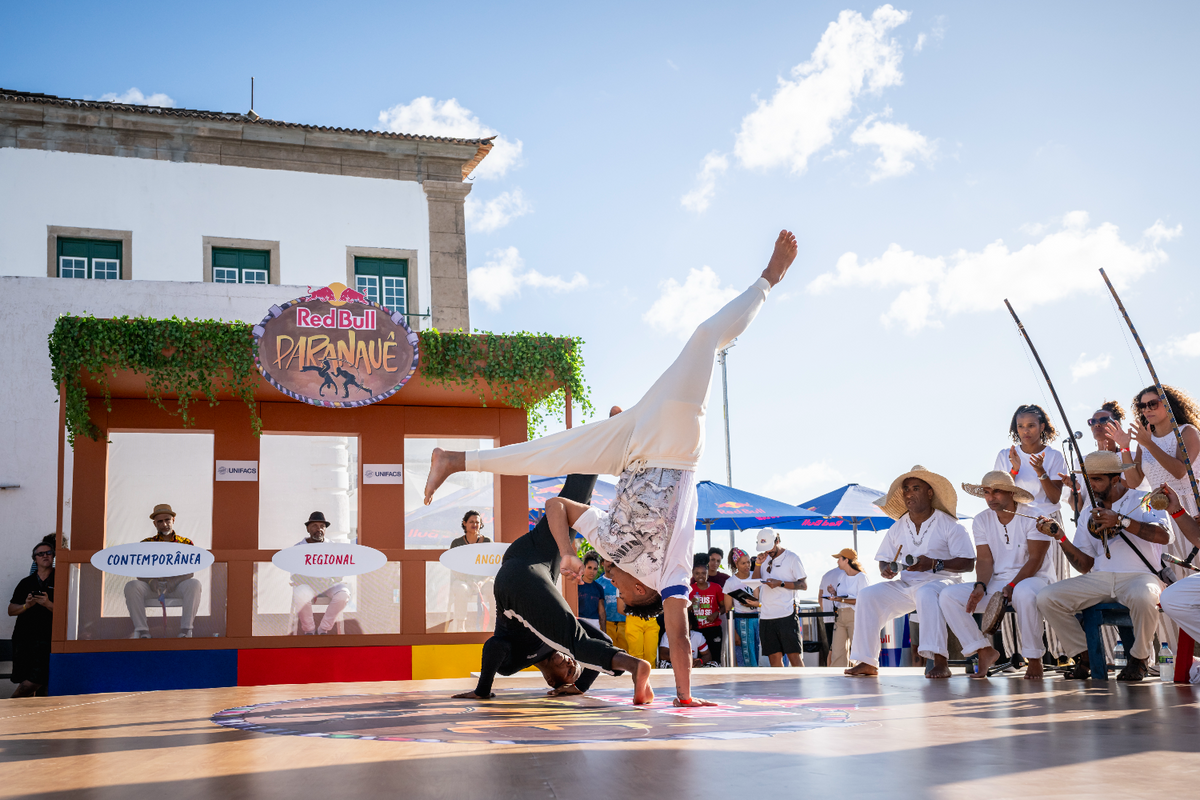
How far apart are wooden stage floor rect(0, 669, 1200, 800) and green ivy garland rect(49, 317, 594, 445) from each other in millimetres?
5403

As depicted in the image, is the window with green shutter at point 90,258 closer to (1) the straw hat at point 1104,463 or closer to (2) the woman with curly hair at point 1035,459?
(2) the woman with curly hair at point 1035,459

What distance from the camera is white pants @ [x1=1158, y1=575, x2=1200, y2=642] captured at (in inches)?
209

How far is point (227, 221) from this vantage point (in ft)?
62.6

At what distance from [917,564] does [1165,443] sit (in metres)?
1.86

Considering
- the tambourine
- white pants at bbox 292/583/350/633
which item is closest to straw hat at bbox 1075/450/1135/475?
the tambourine

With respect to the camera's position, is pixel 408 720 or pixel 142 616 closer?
pixel 408 720

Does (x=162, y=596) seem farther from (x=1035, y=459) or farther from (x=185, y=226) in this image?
(x=185, y=226)

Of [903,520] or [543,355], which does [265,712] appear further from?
[543,355]

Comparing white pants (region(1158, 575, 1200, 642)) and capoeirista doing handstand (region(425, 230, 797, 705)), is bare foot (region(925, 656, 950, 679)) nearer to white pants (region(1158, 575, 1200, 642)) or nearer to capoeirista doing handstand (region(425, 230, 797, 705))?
white pants (region(1158, 575, 1200, 642))

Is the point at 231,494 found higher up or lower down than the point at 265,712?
higher up

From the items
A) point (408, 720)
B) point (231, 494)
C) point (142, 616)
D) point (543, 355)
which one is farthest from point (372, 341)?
point (408, 720)

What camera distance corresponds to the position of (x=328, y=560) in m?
10.1

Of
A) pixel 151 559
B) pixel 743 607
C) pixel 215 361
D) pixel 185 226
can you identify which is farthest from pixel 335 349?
pixel 185 226

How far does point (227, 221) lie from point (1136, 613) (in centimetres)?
1702
